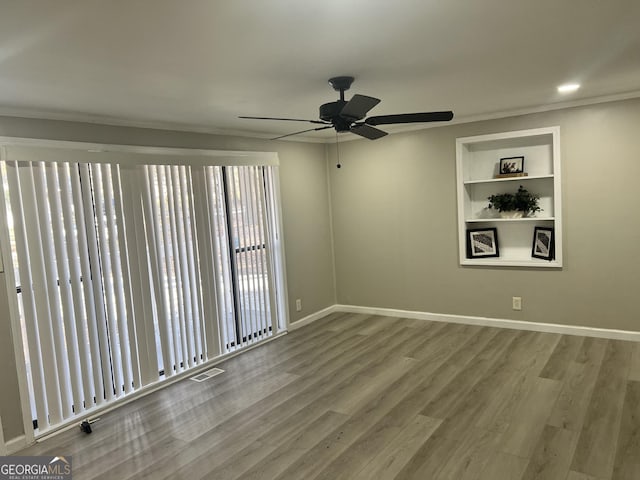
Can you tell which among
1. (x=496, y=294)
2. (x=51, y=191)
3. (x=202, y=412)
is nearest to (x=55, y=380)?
(x=202, y=412)

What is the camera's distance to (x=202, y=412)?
131 inches

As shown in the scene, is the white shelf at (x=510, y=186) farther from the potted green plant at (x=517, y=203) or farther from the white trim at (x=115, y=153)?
the white trim at (x=115, y=153)

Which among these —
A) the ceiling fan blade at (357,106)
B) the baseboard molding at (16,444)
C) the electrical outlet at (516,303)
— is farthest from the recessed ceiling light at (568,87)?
the baseboard molding at (16,444)

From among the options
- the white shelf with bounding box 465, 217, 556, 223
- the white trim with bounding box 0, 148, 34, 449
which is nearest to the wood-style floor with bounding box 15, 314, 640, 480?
the white trim with bounding box 0, 148, 34, 449

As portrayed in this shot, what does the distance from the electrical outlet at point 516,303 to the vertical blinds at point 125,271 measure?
2657 millimetres

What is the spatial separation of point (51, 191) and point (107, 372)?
4.67 feet

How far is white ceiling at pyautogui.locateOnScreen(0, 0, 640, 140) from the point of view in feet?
5.78

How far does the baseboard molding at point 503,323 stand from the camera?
422 cm

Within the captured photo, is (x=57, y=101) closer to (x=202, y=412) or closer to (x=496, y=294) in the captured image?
(x=202, y=412)

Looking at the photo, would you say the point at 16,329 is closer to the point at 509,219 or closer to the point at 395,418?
the point at 395,418

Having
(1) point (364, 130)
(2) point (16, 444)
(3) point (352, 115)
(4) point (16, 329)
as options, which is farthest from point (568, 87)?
(2) point (16, 444)

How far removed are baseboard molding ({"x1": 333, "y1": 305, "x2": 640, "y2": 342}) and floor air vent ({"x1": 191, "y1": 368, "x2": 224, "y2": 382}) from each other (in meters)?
2.11

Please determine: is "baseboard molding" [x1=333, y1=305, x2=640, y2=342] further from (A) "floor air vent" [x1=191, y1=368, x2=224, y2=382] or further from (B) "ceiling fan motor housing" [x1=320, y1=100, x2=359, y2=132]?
(B) "ceiling fan motor housing" [x1=320, y1=100, x2=359, y2=132]

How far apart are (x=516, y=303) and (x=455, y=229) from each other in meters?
1.00
